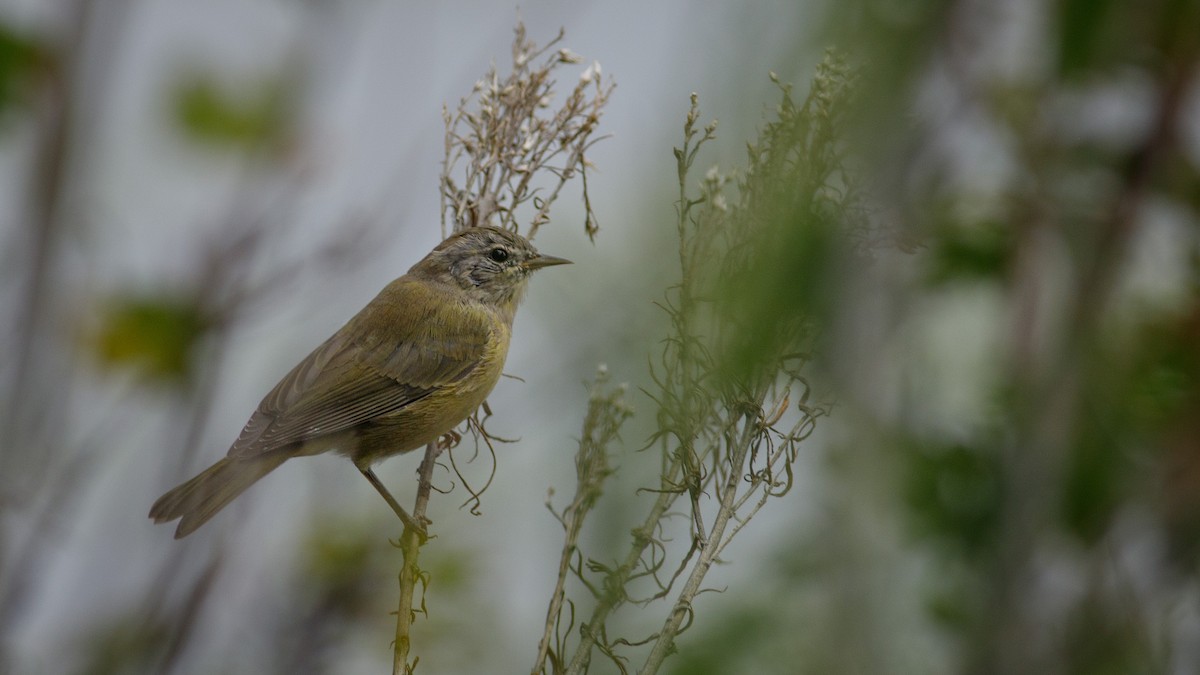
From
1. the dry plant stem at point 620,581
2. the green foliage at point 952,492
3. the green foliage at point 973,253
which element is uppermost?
the green foliage at point 973,253

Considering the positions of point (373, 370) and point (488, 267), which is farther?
point (488, 267)

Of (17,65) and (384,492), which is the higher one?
(384,492)

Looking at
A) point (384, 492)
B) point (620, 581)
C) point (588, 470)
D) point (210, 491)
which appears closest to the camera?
point (620, 581)

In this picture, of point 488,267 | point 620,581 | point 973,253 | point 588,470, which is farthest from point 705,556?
point 488,267

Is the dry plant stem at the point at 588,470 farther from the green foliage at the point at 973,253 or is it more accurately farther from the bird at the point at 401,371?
the bird at the point at 401,371

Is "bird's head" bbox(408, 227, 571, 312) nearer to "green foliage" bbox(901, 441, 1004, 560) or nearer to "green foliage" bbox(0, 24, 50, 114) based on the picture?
"green foliage" bbox(0, 24, 50, 114)

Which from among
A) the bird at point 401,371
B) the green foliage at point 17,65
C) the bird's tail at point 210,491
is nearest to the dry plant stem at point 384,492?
the bird at point 401,371

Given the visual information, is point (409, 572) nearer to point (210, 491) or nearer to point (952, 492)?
point (952, 492)

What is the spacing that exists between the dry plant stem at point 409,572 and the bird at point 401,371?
0.40 metres

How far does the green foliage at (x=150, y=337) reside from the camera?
8.22 feet

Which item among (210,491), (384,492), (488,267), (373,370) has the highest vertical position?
(488,267)

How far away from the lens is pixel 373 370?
4250 mm

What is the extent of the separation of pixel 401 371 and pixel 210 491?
930 millimetres

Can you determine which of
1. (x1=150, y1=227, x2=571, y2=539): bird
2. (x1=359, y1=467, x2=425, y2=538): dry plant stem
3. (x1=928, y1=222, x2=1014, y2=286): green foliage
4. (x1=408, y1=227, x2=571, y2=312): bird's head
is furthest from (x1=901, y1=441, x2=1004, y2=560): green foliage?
(x1=408, y1=227, x2=571, y2=312): bird's head
